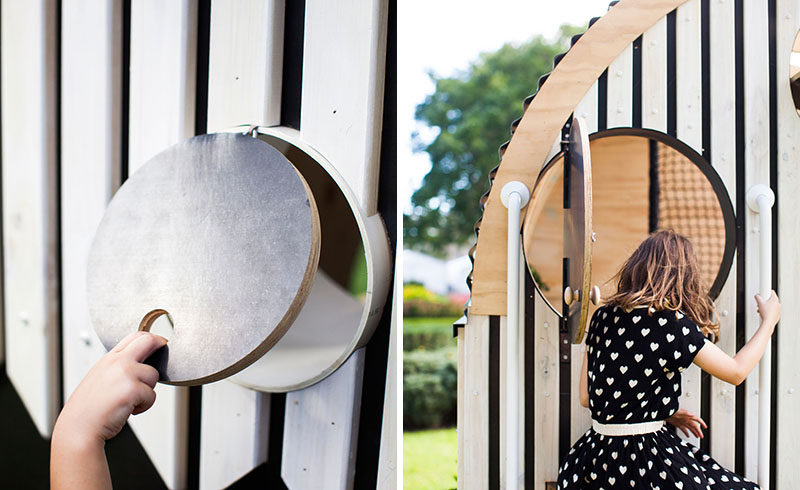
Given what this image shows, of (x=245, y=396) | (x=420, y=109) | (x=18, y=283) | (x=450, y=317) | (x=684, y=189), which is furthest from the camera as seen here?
(x=420, y=109)

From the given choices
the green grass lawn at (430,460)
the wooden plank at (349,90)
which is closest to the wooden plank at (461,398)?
the wooden plank at (349,90)

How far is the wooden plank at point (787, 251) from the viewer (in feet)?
3.97

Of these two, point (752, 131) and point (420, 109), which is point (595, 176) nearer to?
point (752, 131)

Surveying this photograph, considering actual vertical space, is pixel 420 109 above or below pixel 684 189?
above

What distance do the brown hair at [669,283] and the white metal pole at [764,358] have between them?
0.36 ft

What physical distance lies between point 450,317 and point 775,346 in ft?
19.1

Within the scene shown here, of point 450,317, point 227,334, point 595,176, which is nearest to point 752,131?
point 595,176

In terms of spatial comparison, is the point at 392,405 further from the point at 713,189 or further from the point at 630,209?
the point at 630,209

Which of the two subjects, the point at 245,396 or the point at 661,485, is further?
the point at 245,396

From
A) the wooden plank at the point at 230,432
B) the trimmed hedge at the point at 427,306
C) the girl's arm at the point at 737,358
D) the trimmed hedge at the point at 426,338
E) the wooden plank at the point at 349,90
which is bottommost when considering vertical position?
the trimmed hedge at the point at 426,338

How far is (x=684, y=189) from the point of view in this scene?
1643 millimetres

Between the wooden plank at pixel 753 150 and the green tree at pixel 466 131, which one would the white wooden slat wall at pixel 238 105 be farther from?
the green tree at pixel 466 131

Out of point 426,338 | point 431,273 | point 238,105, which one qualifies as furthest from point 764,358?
point 431,273

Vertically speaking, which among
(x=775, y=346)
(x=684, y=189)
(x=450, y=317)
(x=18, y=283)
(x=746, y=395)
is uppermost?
(x=684, y=189)
